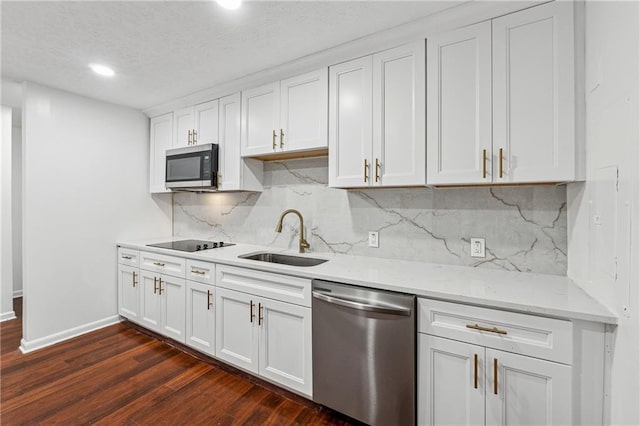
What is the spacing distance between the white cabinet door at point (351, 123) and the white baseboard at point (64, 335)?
2.88 metres

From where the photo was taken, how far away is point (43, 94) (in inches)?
105

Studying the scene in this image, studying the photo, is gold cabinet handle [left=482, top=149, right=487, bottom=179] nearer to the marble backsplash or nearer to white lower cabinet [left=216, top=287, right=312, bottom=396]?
the marble backsplash

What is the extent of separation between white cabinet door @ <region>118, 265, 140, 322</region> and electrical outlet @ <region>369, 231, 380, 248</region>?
2.34 m

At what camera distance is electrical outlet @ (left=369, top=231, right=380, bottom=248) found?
7.47 feet

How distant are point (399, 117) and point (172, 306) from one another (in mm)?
2430

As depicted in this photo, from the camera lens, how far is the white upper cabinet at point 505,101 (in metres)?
1.45

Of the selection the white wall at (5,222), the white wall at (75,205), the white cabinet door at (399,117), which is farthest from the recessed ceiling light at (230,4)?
the white wall at (5,222)

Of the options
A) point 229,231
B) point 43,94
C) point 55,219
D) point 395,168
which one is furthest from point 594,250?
point 43,94

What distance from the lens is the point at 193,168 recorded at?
9.41 feet

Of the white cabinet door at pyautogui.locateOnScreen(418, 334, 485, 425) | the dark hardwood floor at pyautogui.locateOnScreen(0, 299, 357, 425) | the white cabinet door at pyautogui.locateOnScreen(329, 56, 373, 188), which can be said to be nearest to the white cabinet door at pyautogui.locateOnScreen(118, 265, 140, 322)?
the dark hardwood floor at pyautogui.locateOnScreen(0, 299, 357, 425)

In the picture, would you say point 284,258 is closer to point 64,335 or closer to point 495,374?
point 495,374

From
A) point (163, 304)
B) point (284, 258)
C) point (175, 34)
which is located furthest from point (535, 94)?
point (163, 304)

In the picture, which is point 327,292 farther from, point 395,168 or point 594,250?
point 594,250

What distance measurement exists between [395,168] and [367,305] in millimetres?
870
